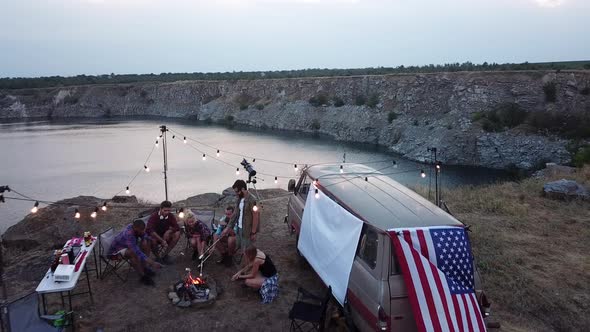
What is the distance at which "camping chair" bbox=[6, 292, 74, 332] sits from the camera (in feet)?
16.4

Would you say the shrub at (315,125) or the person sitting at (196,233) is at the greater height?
the shrub at (315,125)

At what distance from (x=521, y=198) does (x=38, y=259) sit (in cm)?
1335

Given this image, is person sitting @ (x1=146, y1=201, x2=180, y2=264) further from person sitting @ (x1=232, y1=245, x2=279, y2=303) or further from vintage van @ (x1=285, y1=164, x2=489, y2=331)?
vintage van @ (x1=285, y1=164, x2=489, y2=331)

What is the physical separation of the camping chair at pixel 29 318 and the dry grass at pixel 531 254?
20.8 ft

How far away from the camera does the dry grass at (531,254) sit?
6516 mm

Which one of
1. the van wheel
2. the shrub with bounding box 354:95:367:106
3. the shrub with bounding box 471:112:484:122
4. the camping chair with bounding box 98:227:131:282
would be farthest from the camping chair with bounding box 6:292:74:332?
the shrub with bounding box 354:95:367:106

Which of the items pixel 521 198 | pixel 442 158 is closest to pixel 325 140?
pixel 442 158

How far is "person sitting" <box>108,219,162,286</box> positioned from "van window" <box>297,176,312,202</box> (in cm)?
302

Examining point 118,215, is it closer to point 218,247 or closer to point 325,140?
point 218,247

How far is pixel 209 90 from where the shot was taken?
73125 millimetres

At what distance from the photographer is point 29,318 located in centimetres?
512

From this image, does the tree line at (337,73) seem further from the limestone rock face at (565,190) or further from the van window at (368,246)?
the van window at (368,246)

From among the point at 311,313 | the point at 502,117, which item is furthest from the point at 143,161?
the point at 502,117

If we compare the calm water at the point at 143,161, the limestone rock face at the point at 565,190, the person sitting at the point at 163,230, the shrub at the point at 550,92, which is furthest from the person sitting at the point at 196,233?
the shrub at the point at 550,92
